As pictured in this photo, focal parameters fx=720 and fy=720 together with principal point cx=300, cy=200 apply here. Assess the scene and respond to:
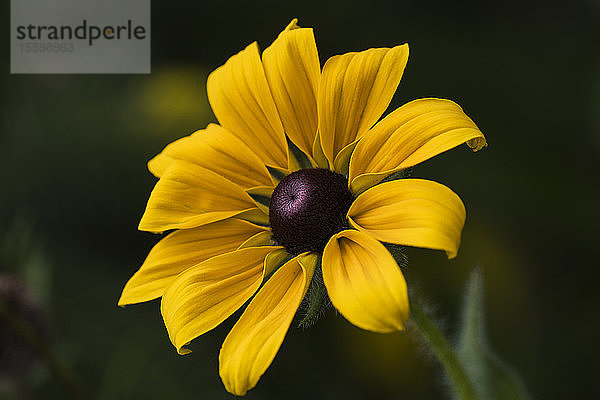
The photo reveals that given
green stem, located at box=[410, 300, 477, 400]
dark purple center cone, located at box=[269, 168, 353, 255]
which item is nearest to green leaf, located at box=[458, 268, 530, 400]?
green stem, located at box=[410, 300, 477, 400]

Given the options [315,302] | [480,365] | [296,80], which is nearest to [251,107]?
[296,80]

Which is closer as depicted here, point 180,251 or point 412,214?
point 412,214

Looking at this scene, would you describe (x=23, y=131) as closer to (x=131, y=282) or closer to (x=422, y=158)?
(x=131, y=282)

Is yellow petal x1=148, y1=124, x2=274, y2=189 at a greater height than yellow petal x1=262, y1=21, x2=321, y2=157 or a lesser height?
lesser

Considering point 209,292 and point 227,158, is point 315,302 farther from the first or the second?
point 227,158

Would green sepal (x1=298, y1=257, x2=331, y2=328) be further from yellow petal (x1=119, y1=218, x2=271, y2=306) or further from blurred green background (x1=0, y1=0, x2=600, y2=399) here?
blurred green background (x1=0, y1=0, x2=600, y2=399)
